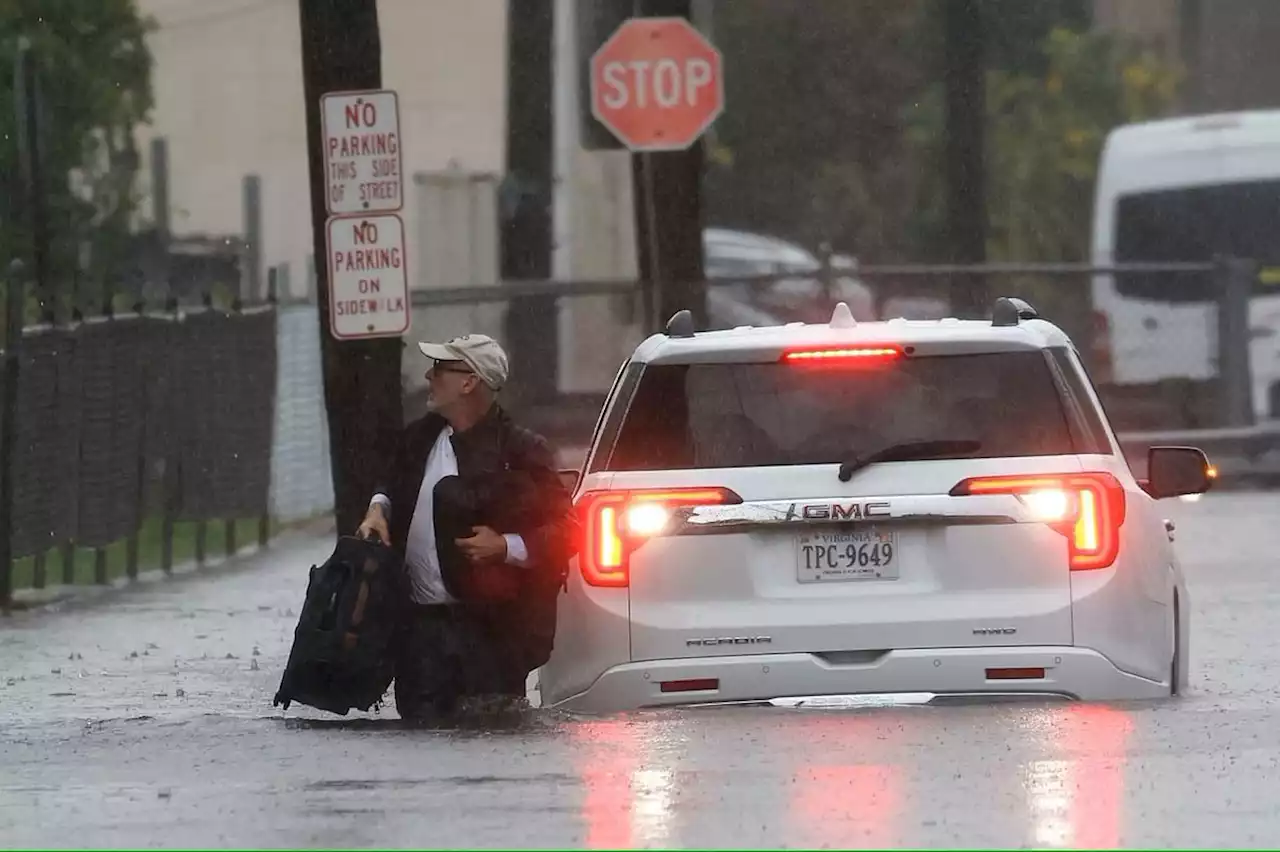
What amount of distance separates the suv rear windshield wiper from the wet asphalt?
0.81 metres

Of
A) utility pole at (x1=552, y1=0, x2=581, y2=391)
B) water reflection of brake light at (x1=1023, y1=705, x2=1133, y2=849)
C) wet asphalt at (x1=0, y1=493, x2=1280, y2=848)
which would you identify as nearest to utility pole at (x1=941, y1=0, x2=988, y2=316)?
utility pole at (x1=552, y1=0, x2=581, y2=391)

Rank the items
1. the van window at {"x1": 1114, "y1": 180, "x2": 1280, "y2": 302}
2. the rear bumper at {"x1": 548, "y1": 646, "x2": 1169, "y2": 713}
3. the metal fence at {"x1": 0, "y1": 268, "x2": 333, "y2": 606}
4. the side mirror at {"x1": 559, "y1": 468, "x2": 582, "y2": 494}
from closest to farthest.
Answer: the rear bumper at {"x1": 548, "y1": 646, "x2": 1169, "y2": 713}
the side mirror at {"x1": 559, "y1": 468, "x2": 582, "y2": 494}
the metal fence at {"x1": 0, "y1": 268, "x2": 333, "y2": 606}
the van window at {"x1": 1114, "y1": 180, "x2": 1280, "y2": 302}

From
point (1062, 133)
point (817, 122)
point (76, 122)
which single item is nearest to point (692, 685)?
point (76, 122)

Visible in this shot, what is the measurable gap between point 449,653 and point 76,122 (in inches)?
604

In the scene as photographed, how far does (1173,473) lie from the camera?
10758 mm

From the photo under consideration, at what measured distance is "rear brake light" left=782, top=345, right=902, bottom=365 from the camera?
9.85 m

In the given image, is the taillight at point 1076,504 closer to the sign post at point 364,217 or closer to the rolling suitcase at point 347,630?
the rolling suitcase at point 347,630

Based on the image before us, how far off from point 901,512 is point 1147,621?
90 cm

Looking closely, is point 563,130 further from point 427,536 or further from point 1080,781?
point 1080,781

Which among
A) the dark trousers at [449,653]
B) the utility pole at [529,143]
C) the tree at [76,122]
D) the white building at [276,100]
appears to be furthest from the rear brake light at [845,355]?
the white building at [276,100]

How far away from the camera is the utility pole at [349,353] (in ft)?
41.3

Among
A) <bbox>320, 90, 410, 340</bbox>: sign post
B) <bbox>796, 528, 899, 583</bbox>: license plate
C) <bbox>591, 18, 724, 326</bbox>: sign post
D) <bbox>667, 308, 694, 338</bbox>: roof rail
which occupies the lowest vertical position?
<bbox>796, 528, 899, 583</bbox>: license plate

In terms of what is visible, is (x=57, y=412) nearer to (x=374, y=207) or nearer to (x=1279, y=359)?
(x=374, y=207)

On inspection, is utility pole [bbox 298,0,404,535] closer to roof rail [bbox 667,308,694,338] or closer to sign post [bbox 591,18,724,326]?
roof rail [bbox 667,308,694,338]
